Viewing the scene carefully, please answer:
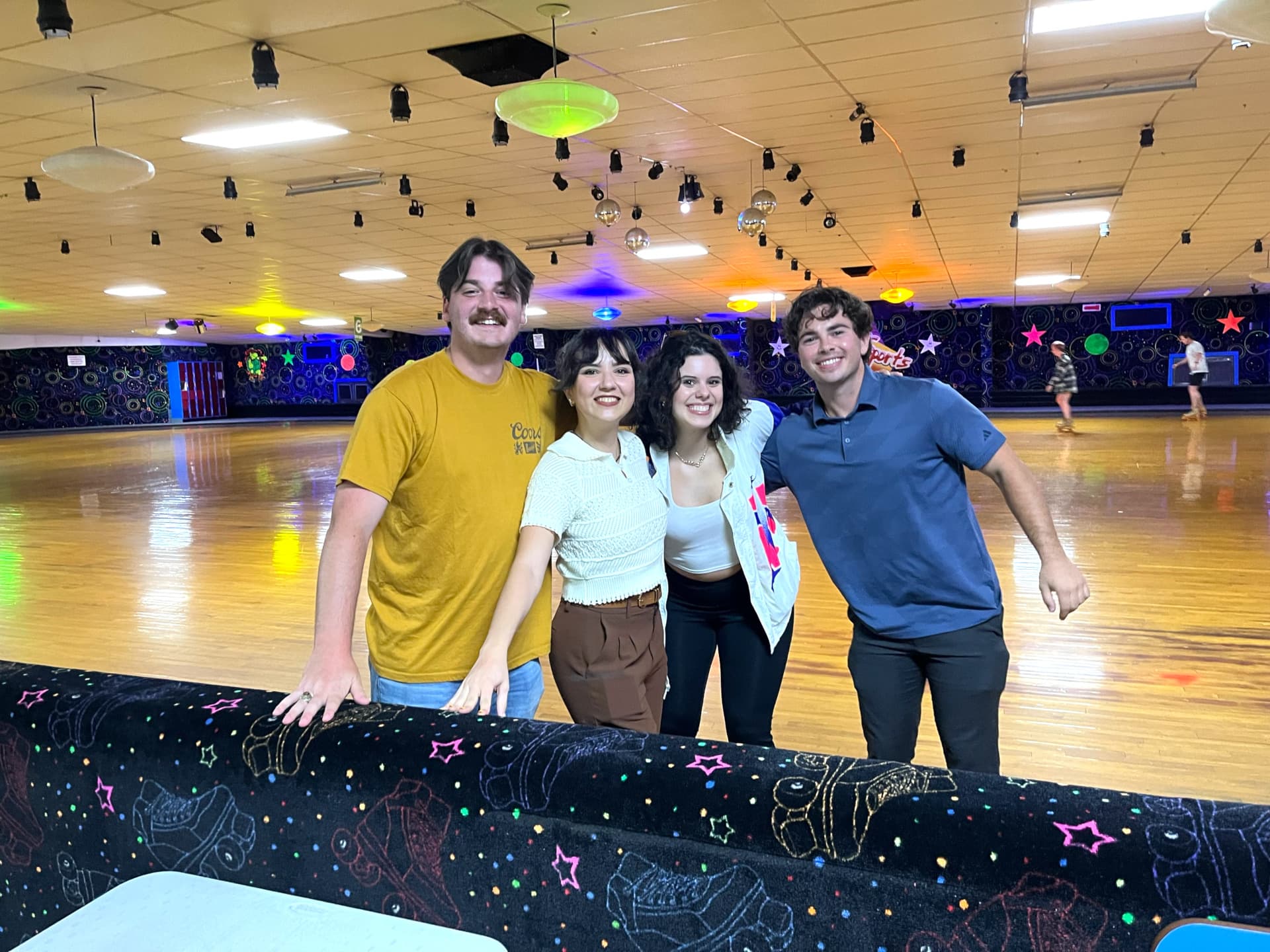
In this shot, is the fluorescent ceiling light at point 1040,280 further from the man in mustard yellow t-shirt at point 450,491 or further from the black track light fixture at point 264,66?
the man in mustard yellow t-shirt at point 450,491

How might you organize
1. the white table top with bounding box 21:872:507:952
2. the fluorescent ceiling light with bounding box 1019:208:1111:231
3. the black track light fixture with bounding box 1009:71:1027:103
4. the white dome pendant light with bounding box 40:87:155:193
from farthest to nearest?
the fluorescent ceiling light with bounding box 1019:208:1111:231 → the black track light fixture with bounding box 1009:71:1027:103 → the white dome pendant light with bounding box 40:87:155:193 → the white table top with bounding box 21:872:507:952

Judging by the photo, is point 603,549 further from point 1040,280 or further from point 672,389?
point 1040,280

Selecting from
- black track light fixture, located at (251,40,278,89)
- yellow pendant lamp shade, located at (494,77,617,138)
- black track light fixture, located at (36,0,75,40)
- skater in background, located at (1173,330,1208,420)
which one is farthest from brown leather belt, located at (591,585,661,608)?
skater in background, located at (1173,330,1208,420)

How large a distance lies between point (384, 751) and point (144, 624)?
11.5 ft

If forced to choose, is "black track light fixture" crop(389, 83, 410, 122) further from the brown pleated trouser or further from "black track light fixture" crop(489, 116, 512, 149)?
the brown pleated trouser

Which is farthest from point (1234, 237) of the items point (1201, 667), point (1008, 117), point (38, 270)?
point (38, 270)

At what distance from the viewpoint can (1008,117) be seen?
5270 millimetres

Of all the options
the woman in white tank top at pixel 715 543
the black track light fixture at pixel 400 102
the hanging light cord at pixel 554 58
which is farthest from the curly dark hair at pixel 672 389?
the black track light fixture at pixel 400 102

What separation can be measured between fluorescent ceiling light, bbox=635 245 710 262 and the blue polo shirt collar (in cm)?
824

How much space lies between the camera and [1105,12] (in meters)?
3.79

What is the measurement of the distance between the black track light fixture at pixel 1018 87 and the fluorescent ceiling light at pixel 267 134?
3.75 m

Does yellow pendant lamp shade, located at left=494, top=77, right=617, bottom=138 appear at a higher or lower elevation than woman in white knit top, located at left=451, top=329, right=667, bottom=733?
higher

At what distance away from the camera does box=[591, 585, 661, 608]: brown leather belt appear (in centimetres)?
166

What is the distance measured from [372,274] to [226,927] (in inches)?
455
